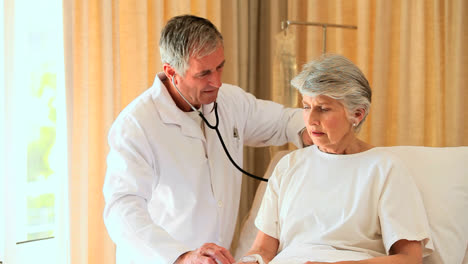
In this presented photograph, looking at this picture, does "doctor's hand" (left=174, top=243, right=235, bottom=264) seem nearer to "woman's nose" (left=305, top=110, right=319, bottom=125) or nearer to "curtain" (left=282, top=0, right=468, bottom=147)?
"woman's nose" (left=305, top=110, right=319, bottom=125)

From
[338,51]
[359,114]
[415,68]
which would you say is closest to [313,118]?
[359,114]

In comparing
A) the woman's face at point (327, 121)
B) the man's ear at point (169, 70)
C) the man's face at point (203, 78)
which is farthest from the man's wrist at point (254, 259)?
the man's ear at point (169, 70)

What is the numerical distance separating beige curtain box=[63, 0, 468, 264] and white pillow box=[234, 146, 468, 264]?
1.66 feet

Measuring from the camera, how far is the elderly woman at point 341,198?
1588mm

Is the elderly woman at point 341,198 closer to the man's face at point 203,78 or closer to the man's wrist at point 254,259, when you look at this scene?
the man's wrist at point 254,259

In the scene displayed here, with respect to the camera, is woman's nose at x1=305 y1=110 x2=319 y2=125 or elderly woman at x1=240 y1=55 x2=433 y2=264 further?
woman's nose at x1=305 y1=110 x2=319 y2=125

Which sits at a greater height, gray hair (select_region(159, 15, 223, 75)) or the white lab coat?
gray hair (select_region(159, 15, 223, 75))

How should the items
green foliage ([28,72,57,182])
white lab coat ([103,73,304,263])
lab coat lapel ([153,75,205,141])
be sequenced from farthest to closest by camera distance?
green foliage ([28,72,57,182]) < lab coat lapel ([153,75,205,141]) < white lab coat ([103,73,304,263])

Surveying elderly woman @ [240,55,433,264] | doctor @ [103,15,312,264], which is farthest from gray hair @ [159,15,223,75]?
elderly woman @ [240,55,433,264]

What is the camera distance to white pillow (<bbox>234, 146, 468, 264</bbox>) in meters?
1.75

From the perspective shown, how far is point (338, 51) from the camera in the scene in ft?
8.84

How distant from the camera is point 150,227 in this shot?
5.80 feet

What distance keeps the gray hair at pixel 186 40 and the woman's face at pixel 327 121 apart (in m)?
0.44

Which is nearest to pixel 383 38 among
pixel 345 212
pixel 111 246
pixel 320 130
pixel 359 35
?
pixel 359 35
